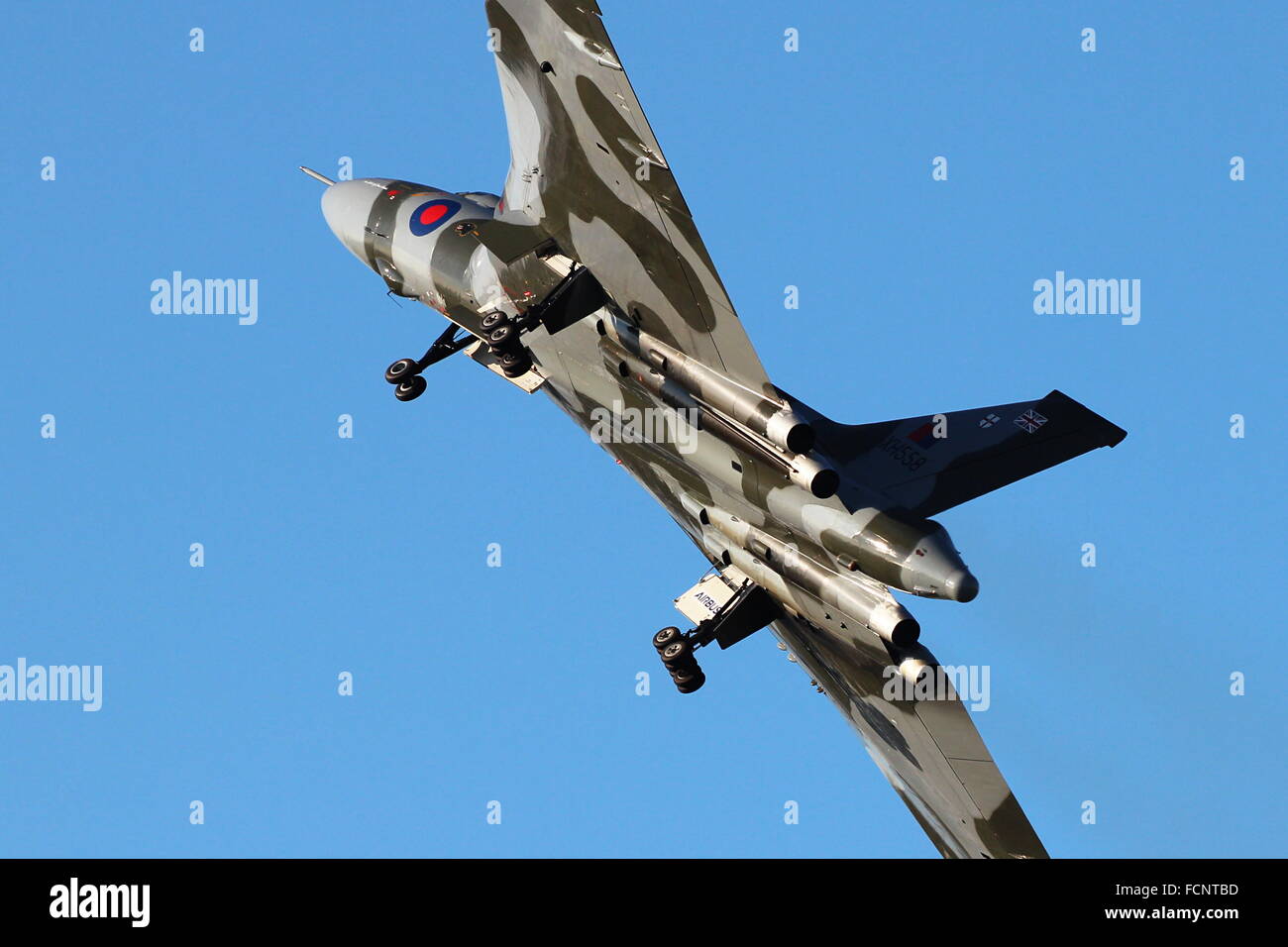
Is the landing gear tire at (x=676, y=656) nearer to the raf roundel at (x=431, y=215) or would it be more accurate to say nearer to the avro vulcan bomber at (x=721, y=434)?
the avro vulcan bomber at (x=721, y=434)

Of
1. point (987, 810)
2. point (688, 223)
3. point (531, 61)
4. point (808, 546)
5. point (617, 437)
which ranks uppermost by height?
point (531, 61)

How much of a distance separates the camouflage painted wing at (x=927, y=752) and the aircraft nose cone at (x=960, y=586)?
274cm

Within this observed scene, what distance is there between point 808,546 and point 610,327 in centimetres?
579

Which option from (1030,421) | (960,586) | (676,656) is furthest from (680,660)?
(1030,421)

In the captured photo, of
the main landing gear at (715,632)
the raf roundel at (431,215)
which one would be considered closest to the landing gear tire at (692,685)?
the main landing gear at (715,632)

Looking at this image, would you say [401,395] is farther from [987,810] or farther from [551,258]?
[987,810]

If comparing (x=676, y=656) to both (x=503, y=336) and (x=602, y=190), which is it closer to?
(x=503, y=336)

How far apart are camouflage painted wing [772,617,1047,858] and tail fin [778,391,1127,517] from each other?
10.9 feet

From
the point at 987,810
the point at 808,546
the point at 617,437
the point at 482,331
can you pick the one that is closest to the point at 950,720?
the point at 987,810

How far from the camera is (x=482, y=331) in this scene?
123 ft

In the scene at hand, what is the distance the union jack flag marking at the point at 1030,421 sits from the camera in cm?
3819

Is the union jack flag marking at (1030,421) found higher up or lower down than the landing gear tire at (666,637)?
higher up

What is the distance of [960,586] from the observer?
109ft

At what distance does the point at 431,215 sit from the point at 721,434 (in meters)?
11.6
